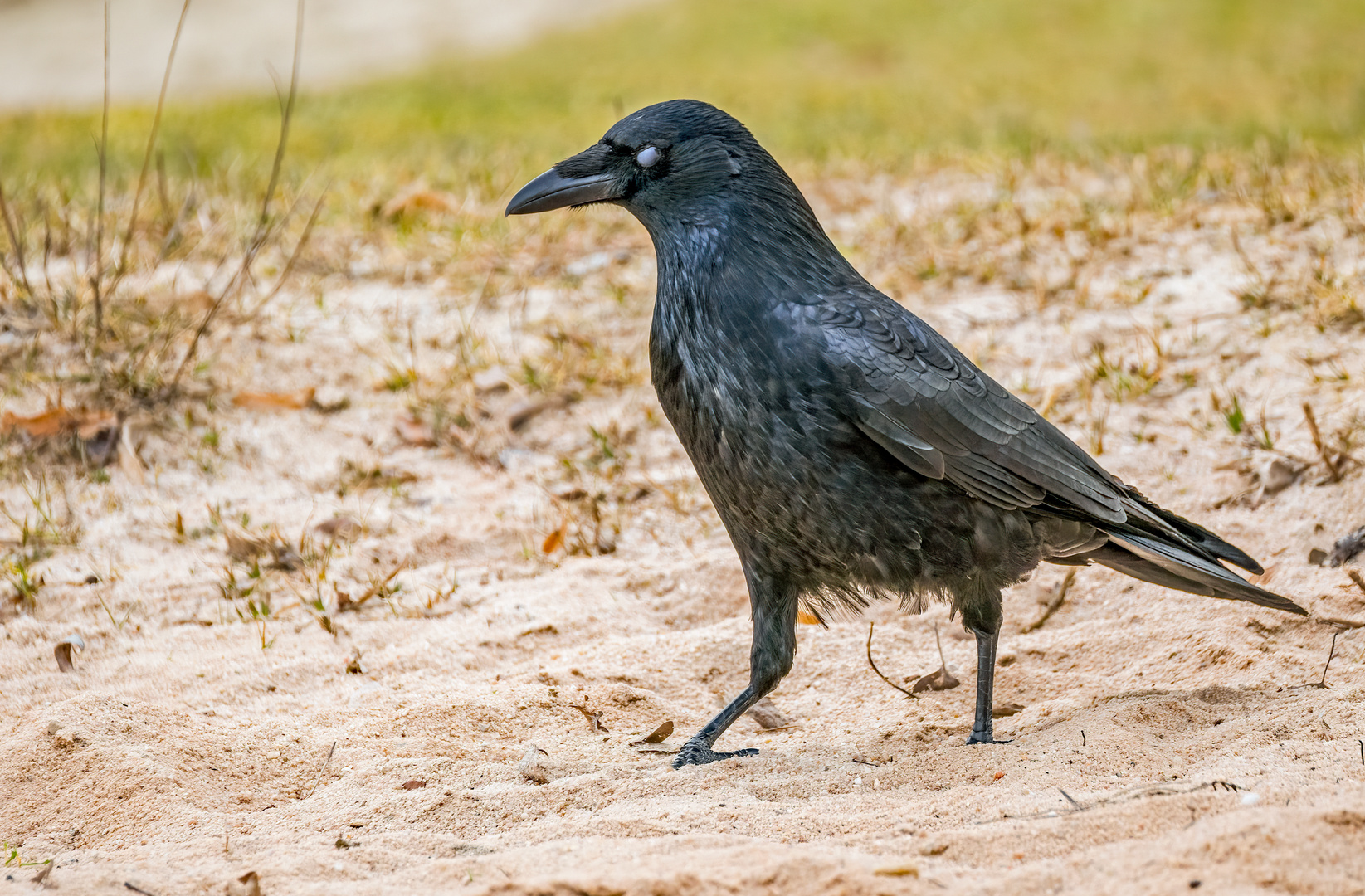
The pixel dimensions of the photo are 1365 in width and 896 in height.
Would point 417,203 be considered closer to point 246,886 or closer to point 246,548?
point 246,548

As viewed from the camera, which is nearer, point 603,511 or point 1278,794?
point 1278,794

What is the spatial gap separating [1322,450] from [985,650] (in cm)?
150

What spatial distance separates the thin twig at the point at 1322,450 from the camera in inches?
147

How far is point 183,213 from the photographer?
5.31 m

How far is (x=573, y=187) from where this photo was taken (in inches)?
119

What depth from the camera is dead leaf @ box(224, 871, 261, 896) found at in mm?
2100

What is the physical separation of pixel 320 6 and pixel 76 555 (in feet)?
56.5

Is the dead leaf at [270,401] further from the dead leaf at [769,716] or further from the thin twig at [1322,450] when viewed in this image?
the thin twig at [1322,450]

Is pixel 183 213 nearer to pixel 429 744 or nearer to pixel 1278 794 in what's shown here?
pixel 429 744

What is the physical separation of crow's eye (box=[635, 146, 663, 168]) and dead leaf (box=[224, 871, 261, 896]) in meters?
1.77

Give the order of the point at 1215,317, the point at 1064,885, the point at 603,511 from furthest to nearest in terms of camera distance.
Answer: the point at 1215,317 < the point at 603,511 < the point at 1064,885

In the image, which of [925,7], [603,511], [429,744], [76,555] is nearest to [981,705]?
[429,744]

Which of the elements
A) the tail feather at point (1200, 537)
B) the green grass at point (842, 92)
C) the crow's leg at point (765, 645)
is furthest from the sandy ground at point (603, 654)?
the green grass at point (842, 92)

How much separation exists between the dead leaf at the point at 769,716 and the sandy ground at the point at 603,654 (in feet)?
0.09
